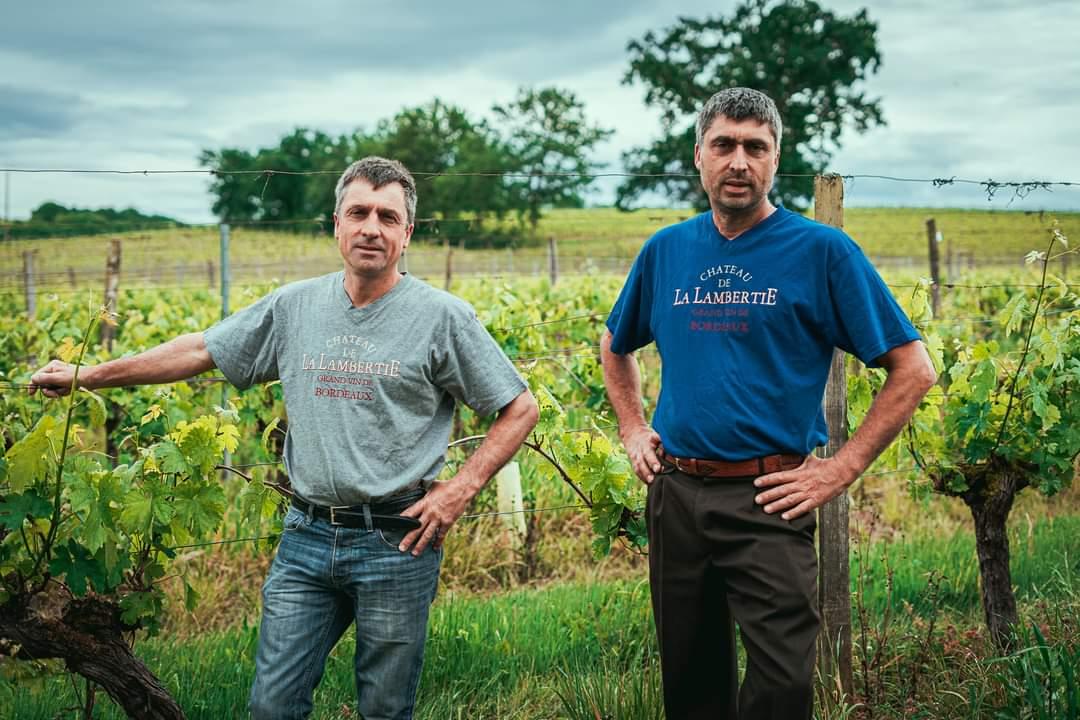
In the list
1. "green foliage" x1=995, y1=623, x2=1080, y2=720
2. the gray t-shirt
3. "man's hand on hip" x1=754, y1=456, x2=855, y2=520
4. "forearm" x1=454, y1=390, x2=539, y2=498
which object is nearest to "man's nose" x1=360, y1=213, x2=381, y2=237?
the gray t-shirt

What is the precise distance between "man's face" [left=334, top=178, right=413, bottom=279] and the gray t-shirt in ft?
0.34

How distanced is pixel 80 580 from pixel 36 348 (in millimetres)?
6157

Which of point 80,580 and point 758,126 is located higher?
point 758,126

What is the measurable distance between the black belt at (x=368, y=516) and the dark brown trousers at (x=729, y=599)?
695mm

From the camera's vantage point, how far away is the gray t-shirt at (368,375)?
100 inches

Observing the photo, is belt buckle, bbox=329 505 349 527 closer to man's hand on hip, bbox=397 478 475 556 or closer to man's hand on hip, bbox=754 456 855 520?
man's hand on hip, bbox=397 478 475 556

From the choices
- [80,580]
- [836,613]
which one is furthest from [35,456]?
[836,613]

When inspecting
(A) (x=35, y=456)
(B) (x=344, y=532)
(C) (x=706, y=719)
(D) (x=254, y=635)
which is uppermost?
(A) (x=35, y=456)

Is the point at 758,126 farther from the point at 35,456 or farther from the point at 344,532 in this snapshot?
the point at 35,456

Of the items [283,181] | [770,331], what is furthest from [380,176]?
[283,181]

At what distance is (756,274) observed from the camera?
256cm

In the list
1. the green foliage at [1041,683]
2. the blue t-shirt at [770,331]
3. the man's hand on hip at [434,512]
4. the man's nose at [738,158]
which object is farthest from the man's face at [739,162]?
the green foliage at [1041,683]

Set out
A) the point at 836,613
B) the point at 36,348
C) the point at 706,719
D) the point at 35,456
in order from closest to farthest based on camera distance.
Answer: the point at 35,456 < the point at 706,719 < the point at 836,613 < the point at 36,348

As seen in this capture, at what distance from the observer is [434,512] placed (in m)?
2.58
